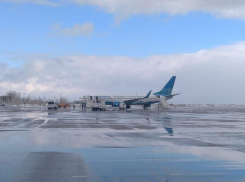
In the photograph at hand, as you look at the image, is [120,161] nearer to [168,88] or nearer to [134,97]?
[134,97]

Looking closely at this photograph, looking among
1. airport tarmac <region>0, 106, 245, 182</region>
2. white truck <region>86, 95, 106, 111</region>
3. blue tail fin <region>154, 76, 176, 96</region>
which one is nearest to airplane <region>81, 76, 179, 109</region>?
blue tail fin <region>154, 76, 176, 96</region>

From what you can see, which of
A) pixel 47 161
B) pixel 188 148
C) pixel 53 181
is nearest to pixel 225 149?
pixel 188 148

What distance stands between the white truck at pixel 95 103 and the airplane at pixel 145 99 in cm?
168

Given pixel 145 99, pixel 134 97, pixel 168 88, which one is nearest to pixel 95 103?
pixel 134 97

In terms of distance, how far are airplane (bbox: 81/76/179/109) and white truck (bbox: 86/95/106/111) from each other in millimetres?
1679

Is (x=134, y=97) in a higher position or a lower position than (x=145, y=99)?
higher

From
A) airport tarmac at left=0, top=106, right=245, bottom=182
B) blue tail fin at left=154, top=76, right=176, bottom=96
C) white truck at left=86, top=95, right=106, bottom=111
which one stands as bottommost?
airport tarmac at left=0, top=106, right=245, bottom=182

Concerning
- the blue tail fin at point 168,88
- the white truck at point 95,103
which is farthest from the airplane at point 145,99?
the white truck at point 95,103

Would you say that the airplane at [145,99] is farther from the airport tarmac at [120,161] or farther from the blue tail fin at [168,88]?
the airport tarmac at [120,161]

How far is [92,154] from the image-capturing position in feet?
39.4

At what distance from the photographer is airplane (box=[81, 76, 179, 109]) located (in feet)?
246

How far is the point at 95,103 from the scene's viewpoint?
66875 millimetres

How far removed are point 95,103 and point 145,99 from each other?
601 inches

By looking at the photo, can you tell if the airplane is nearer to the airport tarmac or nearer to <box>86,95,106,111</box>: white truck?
<box>86,95,106,111</box>: white truck
